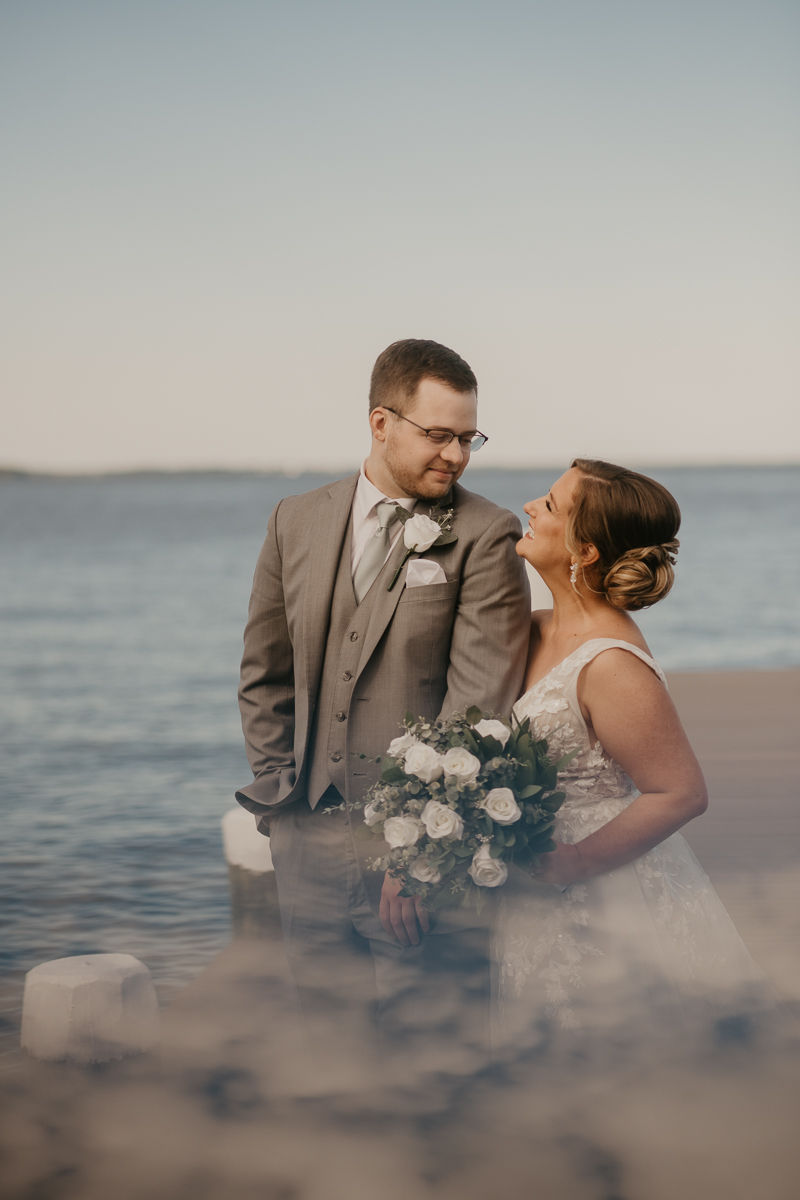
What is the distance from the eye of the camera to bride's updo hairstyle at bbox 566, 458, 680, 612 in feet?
7.98

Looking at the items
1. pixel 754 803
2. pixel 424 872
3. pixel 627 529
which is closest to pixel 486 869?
pixel 424 872

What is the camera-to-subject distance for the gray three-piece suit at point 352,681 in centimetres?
245

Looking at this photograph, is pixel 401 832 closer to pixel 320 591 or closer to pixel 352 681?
pixel 352 681

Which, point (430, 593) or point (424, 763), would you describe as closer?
point (424, 763)

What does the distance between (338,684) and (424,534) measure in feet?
1.32

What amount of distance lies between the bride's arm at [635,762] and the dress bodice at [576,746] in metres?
0.04

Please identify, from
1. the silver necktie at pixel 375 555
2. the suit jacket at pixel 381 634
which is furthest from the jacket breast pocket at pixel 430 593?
the silver necktie at pixel 375 555

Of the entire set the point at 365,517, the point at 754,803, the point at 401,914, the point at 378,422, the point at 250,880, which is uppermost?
the point at 378,422

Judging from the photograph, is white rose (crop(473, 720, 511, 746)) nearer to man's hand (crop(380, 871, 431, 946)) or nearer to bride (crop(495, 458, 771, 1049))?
bride (crop(495, 458, 771, 1049))

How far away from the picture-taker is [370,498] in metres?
2.61

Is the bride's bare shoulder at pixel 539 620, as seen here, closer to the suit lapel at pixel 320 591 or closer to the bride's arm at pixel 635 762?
the bride's arm at pixel 635 762

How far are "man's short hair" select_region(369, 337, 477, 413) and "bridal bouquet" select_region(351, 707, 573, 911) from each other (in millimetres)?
695

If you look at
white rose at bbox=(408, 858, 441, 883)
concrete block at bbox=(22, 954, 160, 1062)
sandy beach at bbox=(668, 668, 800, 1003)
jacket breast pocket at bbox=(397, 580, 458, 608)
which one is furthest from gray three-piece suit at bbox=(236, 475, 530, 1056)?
sandy beach at bbox=(668, 668, 800, 1003)

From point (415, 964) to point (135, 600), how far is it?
26.2m
